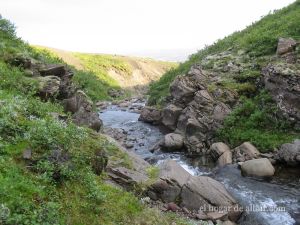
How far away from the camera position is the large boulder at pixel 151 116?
32.3 m

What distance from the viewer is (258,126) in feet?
79.4

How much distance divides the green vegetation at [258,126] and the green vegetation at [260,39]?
7.72 metres

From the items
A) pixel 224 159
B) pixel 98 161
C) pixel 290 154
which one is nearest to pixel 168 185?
pixel 98 161

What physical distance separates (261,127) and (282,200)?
8.71 m

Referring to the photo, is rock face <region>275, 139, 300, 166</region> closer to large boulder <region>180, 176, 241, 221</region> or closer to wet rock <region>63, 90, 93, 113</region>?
large boulder <region>180, 176, 241, 221</region>

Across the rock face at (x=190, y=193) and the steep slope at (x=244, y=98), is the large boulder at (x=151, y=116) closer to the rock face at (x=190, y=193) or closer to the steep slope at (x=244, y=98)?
the steep slope at (x=244, y=98)

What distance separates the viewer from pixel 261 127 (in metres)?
24.1

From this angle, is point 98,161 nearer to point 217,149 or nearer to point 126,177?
point 126,177

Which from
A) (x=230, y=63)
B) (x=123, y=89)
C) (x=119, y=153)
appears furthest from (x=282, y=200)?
(x=123, y=89)

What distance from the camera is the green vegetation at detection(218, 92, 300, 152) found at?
22.5 meters

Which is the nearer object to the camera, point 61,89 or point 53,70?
point 61,89

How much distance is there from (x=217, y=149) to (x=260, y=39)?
15.4m

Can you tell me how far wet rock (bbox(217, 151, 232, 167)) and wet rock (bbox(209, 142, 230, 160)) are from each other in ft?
1.52

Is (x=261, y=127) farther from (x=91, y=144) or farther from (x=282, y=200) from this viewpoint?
(x=91, y=144)
